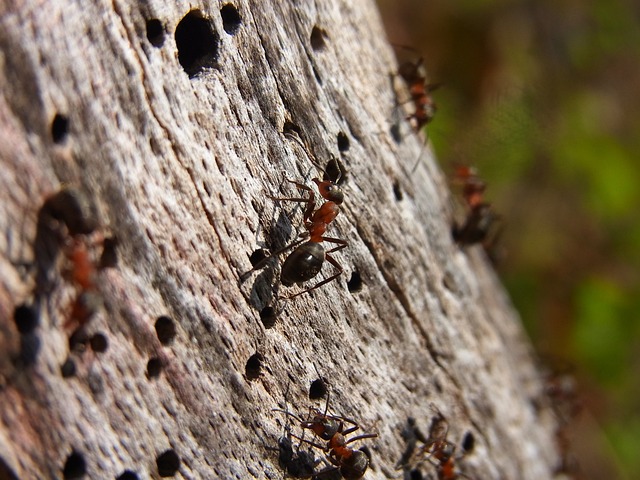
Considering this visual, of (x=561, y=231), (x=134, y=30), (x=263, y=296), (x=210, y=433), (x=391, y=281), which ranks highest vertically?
(x=561, y=231)

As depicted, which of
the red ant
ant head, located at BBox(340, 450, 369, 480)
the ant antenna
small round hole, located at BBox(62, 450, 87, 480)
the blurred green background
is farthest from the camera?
the blurred green background

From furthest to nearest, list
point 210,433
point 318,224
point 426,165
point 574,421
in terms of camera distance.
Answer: point 574,421
point 426,165
point 318,224
point 210,433

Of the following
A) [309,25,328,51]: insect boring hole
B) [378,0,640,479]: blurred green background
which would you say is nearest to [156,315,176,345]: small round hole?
[309,25,328,51]: insect boring hole

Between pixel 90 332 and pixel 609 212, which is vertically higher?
pixel 609 212

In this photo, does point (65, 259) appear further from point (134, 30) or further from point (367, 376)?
point (367, 376)

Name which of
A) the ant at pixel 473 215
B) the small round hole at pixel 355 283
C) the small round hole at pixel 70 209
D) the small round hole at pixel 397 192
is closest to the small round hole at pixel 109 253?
the small round hole at pixel 70 209

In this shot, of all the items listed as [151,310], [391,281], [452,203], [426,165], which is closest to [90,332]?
[151,310]

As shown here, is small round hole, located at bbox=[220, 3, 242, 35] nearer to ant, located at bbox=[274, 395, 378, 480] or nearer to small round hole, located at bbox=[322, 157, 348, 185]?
small round hole, located at bbox=[322, 157, 348, 185]

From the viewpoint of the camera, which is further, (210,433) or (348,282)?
Answer: (348,282)
